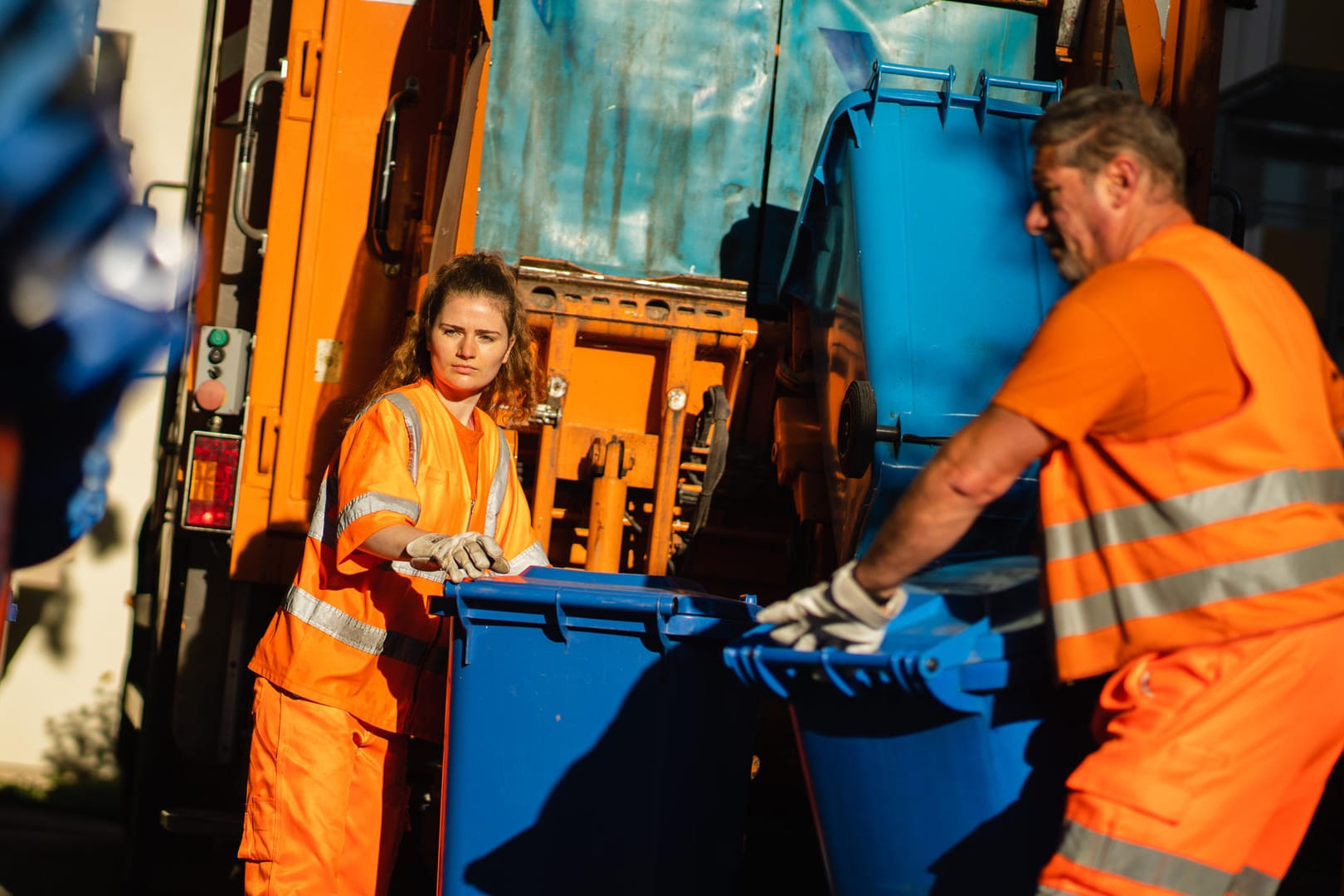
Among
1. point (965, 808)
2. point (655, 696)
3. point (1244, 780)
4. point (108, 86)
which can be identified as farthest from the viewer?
point (108, 86)

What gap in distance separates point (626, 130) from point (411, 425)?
1448 mm

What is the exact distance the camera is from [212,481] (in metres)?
3.49

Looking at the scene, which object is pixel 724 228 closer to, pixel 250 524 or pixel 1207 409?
pixel 250 524

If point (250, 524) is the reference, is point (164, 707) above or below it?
below

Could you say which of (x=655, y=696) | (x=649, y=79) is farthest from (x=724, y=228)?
(x=655, y=696)

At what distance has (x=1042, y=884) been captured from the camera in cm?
156

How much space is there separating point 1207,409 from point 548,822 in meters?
1.25

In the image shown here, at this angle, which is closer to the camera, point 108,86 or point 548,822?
point 548,822

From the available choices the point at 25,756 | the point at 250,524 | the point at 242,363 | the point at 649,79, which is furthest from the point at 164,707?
the point at 649,79

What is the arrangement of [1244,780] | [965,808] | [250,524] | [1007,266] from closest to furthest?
[1244,780] → [965,808] → [1007,266] → [250,524]

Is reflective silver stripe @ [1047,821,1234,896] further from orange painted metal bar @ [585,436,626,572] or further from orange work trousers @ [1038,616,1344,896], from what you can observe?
orange painted metal bar @ [585,436,626,572]

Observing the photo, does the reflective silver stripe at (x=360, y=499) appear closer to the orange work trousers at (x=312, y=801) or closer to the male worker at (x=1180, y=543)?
the orange work trousers at (x=312, y=801)

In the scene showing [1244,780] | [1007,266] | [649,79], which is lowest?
[1244,780]

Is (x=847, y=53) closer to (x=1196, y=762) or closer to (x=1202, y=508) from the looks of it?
(x=1202, y=508)
